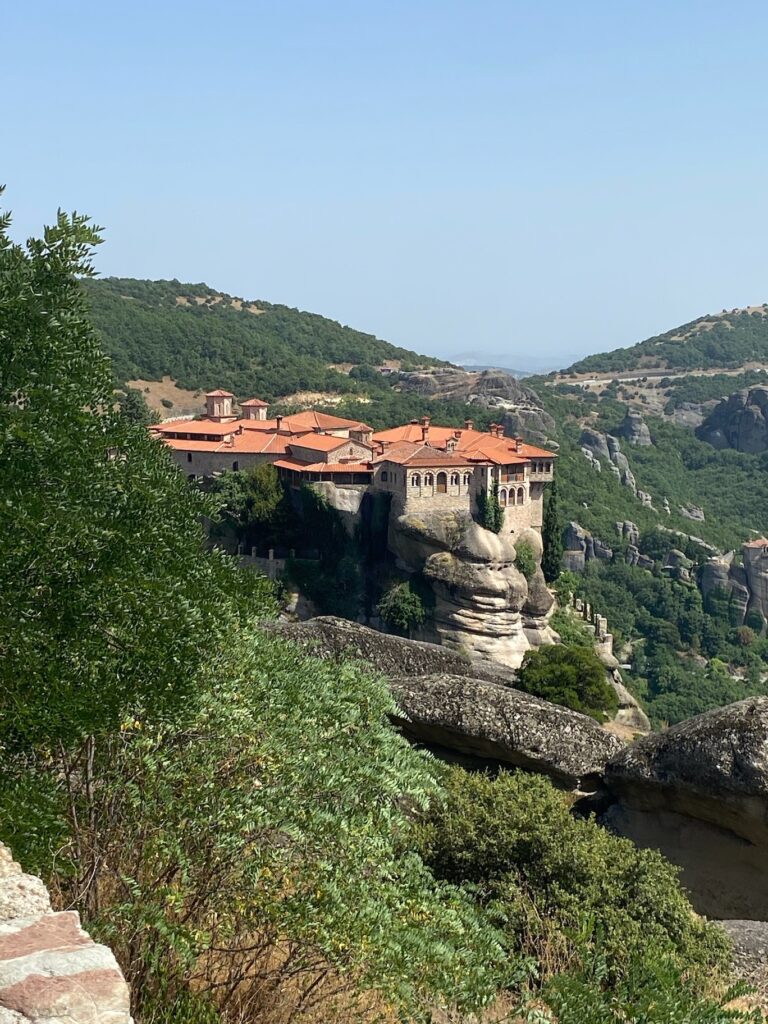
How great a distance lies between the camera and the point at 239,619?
10.2 meters

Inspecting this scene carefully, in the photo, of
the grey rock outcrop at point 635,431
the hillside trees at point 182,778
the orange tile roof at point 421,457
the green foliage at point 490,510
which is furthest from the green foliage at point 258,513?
the grey rock outcrop at point 635,431

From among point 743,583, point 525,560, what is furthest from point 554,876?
point 743,583

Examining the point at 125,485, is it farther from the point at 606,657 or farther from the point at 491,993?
the point at 606,657

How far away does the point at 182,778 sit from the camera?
7922mm

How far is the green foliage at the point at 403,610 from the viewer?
176 ft

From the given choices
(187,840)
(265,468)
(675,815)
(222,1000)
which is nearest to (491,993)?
(222,1000)

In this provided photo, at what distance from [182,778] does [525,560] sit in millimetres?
50530

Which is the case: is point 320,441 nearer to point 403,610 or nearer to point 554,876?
point 403,610

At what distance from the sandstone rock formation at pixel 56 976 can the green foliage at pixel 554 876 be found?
5612 mm

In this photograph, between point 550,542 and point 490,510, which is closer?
point 490,510

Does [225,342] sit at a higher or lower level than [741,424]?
higher

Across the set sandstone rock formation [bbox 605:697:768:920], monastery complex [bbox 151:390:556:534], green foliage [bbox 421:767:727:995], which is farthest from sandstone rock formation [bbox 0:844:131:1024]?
monastery complex [bbox 151:390:556:534]

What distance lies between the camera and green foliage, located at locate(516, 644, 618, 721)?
37.6 metres

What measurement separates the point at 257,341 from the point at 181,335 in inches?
346
